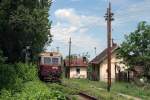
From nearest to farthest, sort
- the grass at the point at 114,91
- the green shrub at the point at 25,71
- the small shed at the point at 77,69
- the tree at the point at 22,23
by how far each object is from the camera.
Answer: the grass at the point at 114,91, the tree at the point at 22,23, the green shrub at the point at 25,71, the small shed at the point at 77,69

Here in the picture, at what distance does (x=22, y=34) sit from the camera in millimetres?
42094

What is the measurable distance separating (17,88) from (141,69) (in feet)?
118

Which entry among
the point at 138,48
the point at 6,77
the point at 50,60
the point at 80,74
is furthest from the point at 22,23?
the point at 80,74

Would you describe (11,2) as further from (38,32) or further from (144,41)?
(144,41)

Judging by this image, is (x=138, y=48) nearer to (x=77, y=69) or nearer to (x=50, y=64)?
(x=50, y=64)

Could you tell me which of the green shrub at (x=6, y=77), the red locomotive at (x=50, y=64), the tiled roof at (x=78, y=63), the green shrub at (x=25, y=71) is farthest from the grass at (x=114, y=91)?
the tiled roof at (x=78, y=63)

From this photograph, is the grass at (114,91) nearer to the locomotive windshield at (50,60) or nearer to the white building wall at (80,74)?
the locomotive windshield at (50,60)

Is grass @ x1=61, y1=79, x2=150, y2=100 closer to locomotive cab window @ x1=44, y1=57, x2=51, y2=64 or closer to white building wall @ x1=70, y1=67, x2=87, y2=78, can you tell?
locomotive cab window @ x1=44, y1=57, x2=51, y2=64

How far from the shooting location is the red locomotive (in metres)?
48.4

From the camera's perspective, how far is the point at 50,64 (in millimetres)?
48594

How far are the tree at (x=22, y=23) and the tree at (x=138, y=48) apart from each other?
63.2 ft

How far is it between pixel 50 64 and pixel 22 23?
8.82 meters

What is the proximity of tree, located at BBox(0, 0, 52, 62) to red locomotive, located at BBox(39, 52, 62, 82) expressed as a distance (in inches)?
85.9

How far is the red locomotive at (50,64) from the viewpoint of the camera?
4841 centimetres
